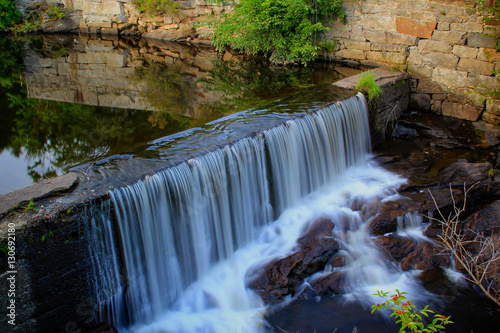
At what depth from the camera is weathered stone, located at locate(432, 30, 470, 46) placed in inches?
314

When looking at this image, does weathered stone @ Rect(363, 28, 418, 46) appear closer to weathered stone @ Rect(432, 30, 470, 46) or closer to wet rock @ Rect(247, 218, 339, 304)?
weathered stone @ Rect(432, 30, 470, 46)

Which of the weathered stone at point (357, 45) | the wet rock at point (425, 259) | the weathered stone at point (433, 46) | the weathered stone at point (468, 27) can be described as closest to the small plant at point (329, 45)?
the weathered stone at point (357, 45)

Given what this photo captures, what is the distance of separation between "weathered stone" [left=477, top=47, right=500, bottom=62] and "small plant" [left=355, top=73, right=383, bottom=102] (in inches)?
86.3

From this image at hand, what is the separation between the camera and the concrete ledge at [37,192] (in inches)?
140

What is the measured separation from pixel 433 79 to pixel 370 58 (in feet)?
5.59

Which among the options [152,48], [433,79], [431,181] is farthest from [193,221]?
[152,48]

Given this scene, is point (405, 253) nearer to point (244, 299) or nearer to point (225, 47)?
point (244, 299)

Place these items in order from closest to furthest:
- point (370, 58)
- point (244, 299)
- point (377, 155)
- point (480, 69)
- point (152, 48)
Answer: point (244, 299) < point (377, 155) < point (480, 69) < point (370, 58) < point (152, 48)

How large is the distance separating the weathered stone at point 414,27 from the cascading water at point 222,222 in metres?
3.42

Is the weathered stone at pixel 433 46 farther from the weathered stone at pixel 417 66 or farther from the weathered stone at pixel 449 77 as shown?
the weathered stone at pixel 449 77

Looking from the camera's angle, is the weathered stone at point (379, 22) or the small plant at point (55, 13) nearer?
the weathered stone at point (379, 22)

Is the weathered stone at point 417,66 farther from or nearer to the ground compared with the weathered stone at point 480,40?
nearer to the ground

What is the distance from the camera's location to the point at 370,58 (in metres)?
9.66

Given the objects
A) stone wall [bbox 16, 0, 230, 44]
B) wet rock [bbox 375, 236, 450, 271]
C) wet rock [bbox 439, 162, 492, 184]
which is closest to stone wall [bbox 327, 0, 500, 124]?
wet rock [bbox 439, 162, 492, 184]
